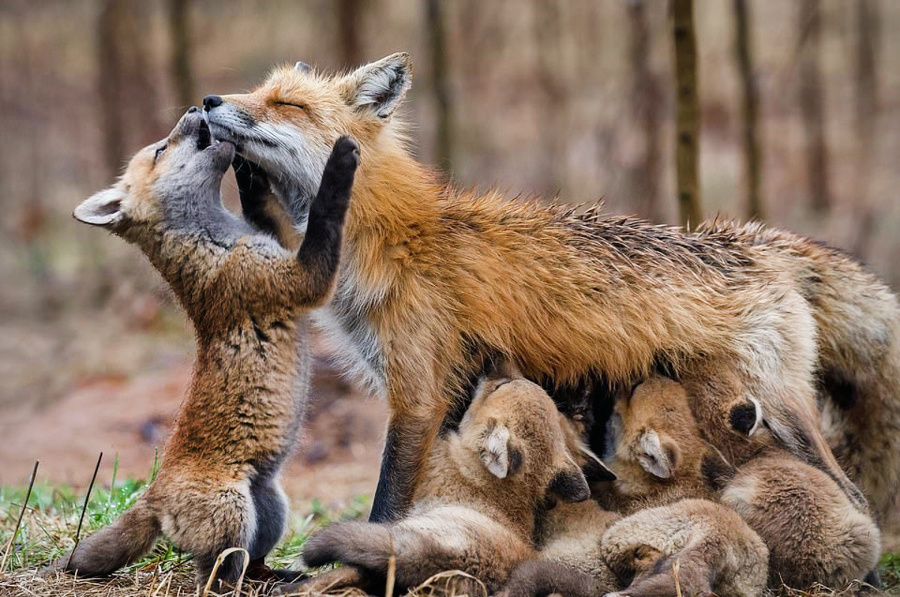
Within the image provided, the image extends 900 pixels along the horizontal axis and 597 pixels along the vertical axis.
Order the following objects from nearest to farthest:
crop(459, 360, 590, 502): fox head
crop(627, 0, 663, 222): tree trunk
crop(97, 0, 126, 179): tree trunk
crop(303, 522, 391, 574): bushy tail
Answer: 1. crop(303, 522, 391, 574): bushy tail
2. crop(459, 360, 590, 502): fox head
3. crop(627, 0, 663, 222): tree trunk
4. crop(97, 0, 126, 179): tree trunk

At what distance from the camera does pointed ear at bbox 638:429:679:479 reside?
5.93 metres

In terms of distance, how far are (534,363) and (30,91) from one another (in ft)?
69.6

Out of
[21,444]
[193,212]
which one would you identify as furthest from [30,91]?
[193,212]

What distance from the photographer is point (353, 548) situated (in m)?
5.02

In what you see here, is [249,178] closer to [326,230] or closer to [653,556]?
[326,230]

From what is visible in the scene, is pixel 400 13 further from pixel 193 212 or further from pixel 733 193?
pixel 193 212

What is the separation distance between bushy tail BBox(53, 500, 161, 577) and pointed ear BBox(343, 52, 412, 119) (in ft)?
10.1

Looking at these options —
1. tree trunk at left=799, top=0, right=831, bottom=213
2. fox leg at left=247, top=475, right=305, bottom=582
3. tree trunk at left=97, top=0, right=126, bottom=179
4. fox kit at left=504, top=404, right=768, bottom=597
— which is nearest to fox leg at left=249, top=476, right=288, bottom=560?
fox leg at left=247, top=475, right=305, bottom=582

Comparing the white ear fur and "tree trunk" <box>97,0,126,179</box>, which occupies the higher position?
"tree trunk" <box>97,0,126,179</box>

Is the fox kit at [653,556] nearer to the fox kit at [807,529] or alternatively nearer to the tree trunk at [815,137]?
the fox kit at [807,529]

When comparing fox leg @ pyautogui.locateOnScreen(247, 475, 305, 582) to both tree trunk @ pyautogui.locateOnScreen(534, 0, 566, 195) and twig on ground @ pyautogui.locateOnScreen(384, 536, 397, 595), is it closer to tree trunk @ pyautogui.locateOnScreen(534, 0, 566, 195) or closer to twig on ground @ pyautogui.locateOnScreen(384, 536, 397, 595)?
twig on ground @ pyautogui.locateOnScreen(384, 536, 397, 595)

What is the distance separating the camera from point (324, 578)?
5121mm

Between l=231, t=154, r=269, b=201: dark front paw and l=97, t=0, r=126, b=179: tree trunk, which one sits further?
l=97, t=0, r=126, b=179: tree trunk

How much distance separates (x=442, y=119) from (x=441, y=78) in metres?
0.51
